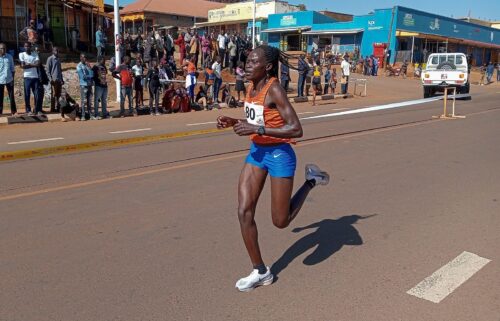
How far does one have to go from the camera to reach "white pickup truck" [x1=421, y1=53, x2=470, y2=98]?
24578mm

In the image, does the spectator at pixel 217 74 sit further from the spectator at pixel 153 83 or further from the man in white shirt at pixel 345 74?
the man in white shirt at pixel 345 74

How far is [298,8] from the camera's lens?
58.7 meters

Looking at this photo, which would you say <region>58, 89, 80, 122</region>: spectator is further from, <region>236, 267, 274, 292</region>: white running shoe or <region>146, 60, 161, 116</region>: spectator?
<region>236, 267, 274, 292</region>: white running shoe

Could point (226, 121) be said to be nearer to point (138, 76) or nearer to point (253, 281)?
point (253, 281)

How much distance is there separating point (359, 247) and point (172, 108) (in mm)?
13295

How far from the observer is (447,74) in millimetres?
24672

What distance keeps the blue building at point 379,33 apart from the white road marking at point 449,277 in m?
42.6

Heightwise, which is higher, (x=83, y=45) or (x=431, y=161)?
(x=83, y=45)

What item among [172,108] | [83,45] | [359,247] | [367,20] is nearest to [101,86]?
[172,108]

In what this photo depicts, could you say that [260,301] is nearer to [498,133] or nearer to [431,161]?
[431,161]

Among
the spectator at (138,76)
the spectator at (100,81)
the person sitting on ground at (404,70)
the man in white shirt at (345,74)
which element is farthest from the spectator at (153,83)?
the person sitting on ground at (404,70)

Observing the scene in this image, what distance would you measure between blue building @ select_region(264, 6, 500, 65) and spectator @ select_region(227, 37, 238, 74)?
80.0ft

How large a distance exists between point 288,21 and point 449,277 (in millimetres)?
51326

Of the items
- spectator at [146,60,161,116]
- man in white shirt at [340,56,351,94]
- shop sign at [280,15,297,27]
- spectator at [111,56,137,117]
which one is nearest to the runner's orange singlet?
spectator at [111,56,137,117]
